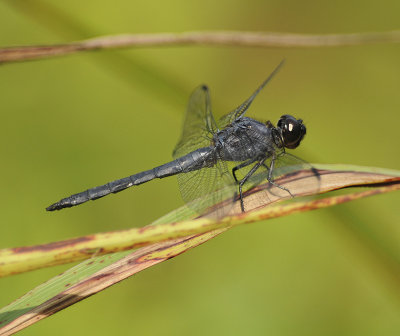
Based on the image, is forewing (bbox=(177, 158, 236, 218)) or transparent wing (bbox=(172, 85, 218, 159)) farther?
transparent wing (bbox=(172, 85, 218, 159))

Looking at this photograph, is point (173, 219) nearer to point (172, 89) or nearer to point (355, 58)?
point (172, 89)

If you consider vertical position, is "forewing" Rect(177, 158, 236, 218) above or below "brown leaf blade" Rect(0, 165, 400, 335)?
above

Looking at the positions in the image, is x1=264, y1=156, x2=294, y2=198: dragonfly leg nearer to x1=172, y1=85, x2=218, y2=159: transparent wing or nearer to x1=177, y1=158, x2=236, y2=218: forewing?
x1=177, y1=158, x2=236, y2=218: forewing

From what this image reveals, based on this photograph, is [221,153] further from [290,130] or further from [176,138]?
[176,138]

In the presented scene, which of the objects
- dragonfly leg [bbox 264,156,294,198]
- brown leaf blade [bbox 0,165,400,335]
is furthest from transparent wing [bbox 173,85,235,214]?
brown leaf blade [bbox 0,165,400,335]

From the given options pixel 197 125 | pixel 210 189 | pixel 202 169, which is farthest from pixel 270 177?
pixel 197 125

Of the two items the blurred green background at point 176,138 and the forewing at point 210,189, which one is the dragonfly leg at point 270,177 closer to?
the forewing at point 210,189
